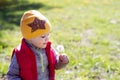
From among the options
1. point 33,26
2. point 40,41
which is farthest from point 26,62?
point 33,26

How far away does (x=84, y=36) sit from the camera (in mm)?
7852

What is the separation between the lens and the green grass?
550cm

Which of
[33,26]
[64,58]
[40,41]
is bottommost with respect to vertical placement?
[64,58]

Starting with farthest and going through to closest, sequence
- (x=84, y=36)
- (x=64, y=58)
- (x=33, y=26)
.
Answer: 1. (x=84, y=36)
2. (x=64, y=58)
3. (x=33, y=26)

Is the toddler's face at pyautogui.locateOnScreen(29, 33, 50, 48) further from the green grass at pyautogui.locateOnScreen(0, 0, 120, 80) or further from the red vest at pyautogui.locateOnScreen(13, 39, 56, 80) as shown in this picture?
the green grass at pyautogui.locateOnScreen(0, 0, 120, 80)

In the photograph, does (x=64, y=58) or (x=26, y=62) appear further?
(x=64, y=58)

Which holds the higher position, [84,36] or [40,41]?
[40,41]

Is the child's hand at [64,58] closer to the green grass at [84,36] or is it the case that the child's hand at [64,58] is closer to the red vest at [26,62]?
the red vest at [26,62]

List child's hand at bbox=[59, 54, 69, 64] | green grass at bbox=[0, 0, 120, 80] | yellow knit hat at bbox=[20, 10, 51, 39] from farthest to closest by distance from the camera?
green grass at bbox=[0, 0, 120, 80] < child's hand at bbox=[59, 54, 69, 64] < yellow knit hat at bbox=[20, 10, 51, 39]

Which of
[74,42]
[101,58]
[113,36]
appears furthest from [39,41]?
[113,36]

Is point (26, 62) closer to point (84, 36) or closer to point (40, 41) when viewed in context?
point (40, 41)

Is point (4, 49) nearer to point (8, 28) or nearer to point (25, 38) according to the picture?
point (8, 28)

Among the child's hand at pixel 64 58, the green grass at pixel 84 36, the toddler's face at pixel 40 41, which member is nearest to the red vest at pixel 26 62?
the toddler's face at pixel 40 41

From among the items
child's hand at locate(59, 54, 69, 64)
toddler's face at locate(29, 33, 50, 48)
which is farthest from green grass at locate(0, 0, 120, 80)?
toddler's face at locate(29, 33, 50, 48)
